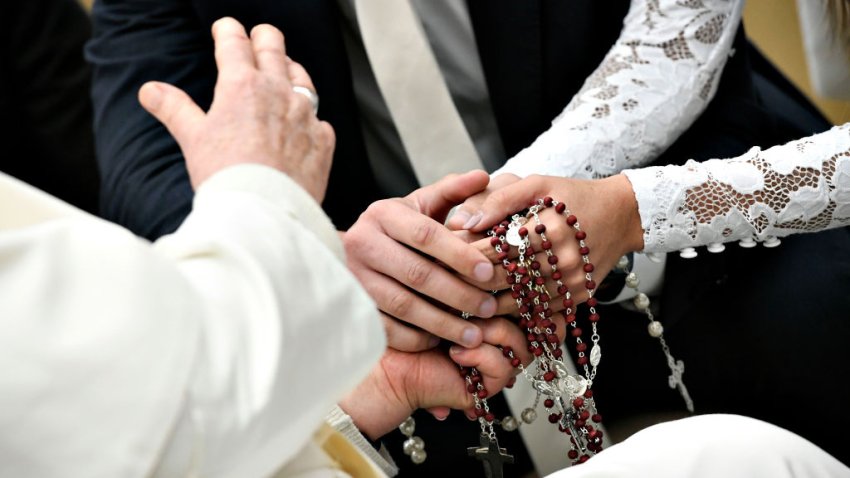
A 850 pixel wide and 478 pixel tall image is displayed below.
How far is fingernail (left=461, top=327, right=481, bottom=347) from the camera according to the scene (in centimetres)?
104

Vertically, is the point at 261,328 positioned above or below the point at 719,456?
above

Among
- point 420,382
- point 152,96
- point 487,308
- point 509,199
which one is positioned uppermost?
point 152,96

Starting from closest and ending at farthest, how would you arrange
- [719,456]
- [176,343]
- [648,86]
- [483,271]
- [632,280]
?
[176,343], [719,456], [483,271], [632,280], [648,86]

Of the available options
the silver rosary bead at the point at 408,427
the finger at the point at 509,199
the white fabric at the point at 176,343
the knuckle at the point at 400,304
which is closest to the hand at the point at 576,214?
the finger at the point at 509,199

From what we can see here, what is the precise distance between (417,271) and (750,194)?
41 cm

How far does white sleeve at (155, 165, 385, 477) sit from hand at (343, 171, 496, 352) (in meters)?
0.34

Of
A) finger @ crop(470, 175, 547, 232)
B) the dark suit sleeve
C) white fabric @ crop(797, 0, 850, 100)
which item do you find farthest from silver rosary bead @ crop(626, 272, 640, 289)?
the dark suit sleeve

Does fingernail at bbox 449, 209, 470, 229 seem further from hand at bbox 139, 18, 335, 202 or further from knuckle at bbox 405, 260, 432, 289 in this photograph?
hand at bbox 139, 18, 335, 202

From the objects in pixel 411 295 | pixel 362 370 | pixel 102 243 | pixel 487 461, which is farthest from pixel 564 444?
pixel 102 243

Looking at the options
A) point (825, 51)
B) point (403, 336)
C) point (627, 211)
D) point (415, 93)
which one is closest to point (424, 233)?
point (403, 336)

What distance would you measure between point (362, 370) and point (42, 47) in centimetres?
173

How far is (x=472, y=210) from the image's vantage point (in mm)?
1084

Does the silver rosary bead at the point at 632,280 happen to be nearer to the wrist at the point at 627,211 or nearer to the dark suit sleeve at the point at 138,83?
the wrist at the point at 627,211

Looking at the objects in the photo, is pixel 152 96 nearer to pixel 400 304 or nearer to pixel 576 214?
pixel 400 304
